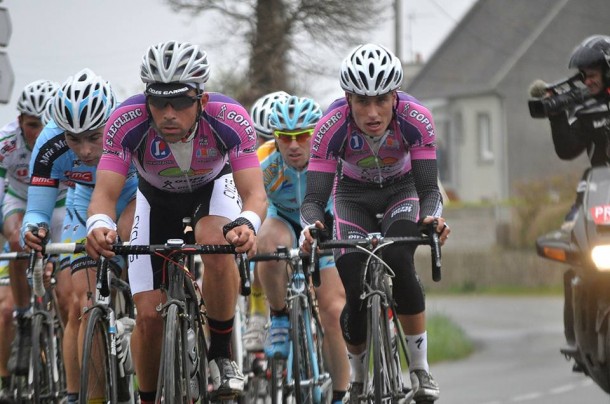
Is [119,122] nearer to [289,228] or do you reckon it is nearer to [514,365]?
[289,228]

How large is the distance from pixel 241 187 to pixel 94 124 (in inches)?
52.5

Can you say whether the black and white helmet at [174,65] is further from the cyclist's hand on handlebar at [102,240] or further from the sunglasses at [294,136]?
the sunglasses at [294,136]

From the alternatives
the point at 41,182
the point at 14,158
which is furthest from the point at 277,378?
the point at 14,158

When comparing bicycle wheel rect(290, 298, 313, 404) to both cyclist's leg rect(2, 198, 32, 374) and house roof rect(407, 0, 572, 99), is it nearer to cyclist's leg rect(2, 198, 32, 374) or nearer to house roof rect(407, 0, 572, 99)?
cyclist's leg rect(2, 198, 32, 374)

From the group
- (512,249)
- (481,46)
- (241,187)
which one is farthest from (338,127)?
(481,46)

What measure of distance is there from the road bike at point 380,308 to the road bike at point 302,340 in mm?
898

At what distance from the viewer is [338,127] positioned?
793 centimetres

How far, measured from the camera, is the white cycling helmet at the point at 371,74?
25.1 feet

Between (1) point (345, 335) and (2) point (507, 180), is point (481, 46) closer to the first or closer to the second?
(2) point (507, 180)

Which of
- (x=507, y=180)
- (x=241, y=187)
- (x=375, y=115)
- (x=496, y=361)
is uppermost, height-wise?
(x=507, y=180)

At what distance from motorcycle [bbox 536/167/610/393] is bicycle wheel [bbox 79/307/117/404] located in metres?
2.88

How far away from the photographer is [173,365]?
6.44 meters

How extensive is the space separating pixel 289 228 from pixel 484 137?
47.5m

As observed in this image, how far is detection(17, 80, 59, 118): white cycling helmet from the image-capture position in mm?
10188
